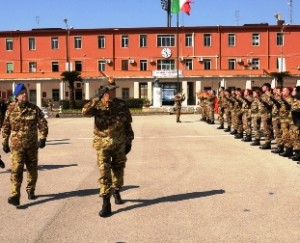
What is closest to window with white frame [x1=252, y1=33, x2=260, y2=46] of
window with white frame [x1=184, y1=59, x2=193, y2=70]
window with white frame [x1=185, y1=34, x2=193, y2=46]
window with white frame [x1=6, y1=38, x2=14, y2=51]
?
window with white frame [x1=185, y1=34, x2=193, y2=46]

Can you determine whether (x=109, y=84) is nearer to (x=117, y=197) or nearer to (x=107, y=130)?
(x=107, y=130)

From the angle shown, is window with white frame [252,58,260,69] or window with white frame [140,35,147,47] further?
window with white frame [140,35,147,47]

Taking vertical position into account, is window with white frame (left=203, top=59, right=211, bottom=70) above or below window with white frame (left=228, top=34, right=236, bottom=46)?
below

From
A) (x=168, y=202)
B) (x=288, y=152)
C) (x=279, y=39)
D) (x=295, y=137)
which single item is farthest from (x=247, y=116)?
(x=279, y=39)

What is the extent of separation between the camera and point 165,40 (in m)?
59.0

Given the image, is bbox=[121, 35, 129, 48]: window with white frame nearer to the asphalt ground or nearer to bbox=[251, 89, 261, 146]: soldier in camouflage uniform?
bbox=[251, 89, 261, 146]: soldier in camouflage uniform

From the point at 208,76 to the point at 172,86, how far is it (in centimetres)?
435

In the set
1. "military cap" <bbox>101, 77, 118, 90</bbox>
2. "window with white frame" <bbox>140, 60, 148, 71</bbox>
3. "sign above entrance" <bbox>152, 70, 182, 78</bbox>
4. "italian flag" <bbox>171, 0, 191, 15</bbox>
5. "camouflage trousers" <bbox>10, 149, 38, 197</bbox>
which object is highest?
"italian flag" <bbox>171, 0, 191, 15</bbox>

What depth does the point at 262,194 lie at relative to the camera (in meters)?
7.48

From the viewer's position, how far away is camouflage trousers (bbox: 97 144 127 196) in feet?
21.2

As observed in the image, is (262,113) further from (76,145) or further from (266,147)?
(76,145)

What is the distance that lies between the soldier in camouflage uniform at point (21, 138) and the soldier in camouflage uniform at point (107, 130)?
1254mm

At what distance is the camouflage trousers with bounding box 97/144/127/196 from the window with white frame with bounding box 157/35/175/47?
5317 cm

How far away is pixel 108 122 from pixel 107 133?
0.50ft
